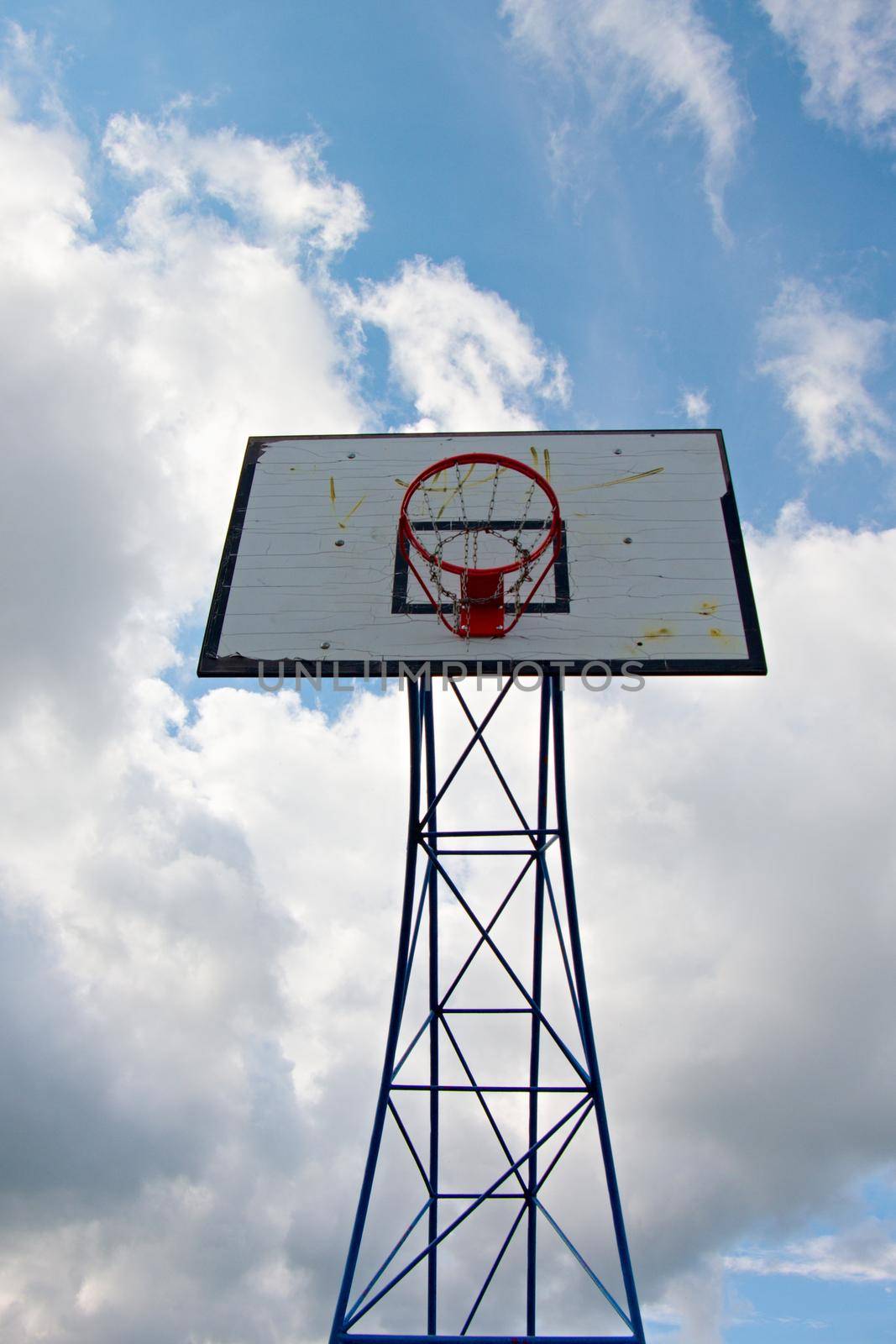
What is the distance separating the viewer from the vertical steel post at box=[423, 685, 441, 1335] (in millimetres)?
9578

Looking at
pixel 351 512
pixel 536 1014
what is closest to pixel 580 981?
pixel 536 1014

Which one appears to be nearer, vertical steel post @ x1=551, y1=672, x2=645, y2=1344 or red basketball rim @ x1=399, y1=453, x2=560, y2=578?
red basketball rim @ x1=399, y1=453, x2=560, y2=578

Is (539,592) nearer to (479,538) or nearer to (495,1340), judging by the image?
(479,538)

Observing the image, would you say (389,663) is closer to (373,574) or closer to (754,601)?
(373,574)

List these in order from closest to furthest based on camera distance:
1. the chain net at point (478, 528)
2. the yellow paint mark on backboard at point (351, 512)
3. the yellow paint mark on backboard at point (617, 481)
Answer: the chain net at point (478, 528)
the yellow paint mark on backboard at point (351, 512)
the yellow paint mark on backboard at point (617, 481)

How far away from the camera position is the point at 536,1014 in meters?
9.71

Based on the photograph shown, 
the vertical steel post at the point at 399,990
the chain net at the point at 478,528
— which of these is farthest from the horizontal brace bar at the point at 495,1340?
the chain net at the point at 478,528

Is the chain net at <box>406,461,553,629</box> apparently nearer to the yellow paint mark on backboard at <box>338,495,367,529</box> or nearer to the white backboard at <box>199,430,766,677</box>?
the white backboard at <box>199,430,766,677</box>

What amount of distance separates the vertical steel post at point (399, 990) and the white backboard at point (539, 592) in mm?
1306

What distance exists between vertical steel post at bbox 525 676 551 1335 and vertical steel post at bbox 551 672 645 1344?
0.23 m

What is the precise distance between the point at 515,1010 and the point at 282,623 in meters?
4.75

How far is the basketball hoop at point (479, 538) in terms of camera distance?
7570 mm

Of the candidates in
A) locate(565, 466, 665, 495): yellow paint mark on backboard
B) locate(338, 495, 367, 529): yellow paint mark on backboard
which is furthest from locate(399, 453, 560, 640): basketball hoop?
locate(338, 495, 367, 529): yellow paint mark on backboard

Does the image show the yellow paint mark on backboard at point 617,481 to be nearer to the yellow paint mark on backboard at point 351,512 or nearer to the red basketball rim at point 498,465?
the red basketball rim at point 498,465
